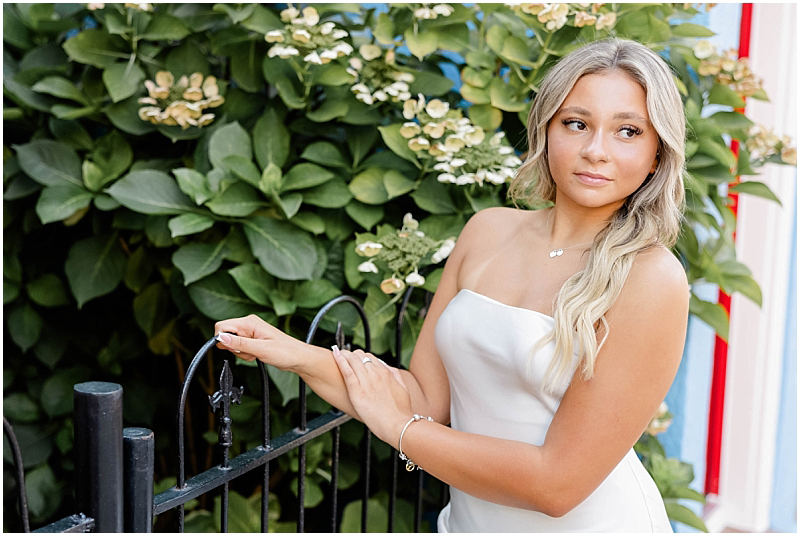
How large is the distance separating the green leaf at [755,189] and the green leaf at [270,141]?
1307 mm

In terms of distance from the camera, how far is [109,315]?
2.25 metres

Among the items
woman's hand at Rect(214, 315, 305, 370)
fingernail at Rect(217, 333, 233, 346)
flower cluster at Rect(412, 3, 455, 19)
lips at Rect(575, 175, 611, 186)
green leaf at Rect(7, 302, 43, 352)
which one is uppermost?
flower cluster at Rect(412, 3, 455, 19)

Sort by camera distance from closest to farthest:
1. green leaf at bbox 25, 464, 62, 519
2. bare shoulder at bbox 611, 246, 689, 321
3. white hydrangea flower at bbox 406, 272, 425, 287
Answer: bare shoulder at bbox 611, 246, 689, 321 → white hydrangea flower at bbox 406, 272, 425, 287 → green leaf at bbox 25, 464, 62, 519

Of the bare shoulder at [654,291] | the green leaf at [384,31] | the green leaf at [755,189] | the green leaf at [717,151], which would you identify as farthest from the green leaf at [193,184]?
the green leaf at [755,189]

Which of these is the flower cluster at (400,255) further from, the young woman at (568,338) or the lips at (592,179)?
the lips at (592,179)

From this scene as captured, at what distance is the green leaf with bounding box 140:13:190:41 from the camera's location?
1.84m

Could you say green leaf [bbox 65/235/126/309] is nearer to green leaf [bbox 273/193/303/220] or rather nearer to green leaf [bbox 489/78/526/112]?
green leaf [bbox 273/193/303/220]

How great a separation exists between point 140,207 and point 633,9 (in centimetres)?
135

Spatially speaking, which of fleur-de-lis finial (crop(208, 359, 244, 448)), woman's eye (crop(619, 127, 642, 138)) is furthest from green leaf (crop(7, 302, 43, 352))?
woman's eye (crop(619, 127, 642, 138))

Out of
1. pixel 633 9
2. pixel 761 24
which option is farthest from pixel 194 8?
pixel 761 24

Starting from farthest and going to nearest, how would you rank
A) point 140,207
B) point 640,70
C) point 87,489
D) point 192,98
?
point 192,98, point 140,207, point 640,70, point 87,489

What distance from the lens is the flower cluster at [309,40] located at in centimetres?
164

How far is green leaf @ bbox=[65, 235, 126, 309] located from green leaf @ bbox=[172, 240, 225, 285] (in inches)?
15.9

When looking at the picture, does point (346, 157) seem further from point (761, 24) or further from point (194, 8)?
point (761, 24)
